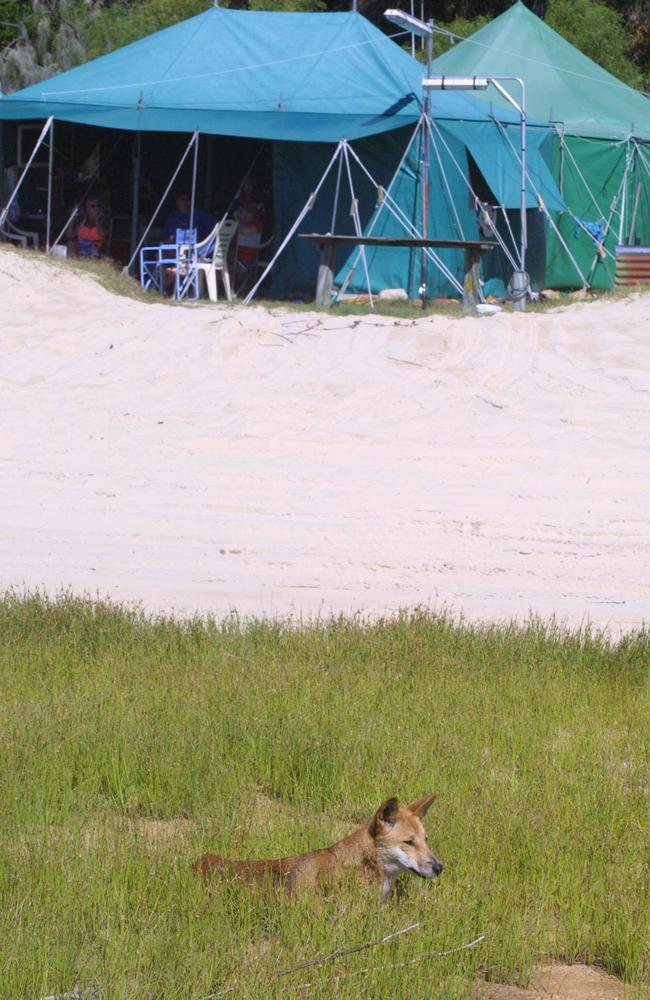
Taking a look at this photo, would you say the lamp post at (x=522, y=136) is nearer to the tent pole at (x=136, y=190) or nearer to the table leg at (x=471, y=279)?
the table leg at (x=471, y=279)

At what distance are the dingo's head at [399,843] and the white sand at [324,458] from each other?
3.05 m

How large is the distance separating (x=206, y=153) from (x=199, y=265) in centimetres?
206

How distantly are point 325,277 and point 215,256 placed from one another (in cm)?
174

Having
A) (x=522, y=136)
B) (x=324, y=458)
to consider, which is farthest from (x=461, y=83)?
(x=324, y=458)

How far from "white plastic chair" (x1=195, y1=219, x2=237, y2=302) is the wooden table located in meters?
1.14

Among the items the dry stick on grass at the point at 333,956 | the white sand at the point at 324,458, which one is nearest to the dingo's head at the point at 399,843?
the dry stick on grass at the point at 333,956

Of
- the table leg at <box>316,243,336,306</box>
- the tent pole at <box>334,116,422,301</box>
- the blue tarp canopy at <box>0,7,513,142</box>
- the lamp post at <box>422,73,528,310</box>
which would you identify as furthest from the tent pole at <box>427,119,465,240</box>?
the table leg at <box>316,243,336,306</box>

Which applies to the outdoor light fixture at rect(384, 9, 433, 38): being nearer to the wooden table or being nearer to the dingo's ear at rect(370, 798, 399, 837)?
the wooden table

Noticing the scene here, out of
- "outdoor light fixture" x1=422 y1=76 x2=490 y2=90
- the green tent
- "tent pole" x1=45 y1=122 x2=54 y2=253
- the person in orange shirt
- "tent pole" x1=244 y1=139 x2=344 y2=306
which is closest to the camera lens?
"outdoor light fixture" x1=422 y1=76 x2=490 y2=90

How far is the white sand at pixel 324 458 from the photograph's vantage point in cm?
738

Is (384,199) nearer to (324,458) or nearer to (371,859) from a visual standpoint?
(324,458)

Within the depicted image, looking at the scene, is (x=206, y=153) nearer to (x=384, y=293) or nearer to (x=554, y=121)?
(x=384, y=293)

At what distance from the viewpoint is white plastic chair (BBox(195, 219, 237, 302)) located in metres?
15.3

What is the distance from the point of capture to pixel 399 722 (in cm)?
522
